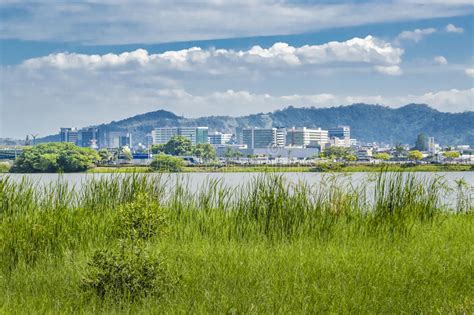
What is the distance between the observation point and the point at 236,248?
360 inches

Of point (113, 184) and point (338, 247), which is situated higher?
point (113, 184)

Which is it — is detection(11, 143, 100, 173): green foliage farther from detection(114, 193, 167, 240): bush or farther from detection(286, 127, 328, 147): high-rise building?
detection(286, 127, 328, 147): high-rise building

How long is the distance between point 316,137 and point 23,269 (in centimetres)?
19317

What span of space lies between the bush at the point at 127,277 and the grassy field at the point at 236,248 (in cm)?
2

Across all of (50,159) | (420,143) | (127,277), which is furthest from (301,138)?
(127,277)

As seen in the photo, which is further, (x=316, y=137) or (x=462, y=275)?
(x=316, y=137)

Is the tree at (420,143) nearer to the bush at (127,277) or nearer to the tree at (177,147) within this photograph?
the tree at (177,147)

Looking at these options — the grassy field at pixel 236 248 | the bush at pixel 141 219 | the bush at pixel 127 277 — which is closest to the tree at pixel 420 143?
the grassy field at pixel 236 248

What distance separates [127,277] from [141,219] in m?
1.81

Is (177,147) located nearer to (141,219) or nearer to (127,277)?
(141,219)

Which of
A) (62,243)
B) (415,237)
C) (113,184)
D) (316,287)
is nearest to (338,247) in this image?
(415,237)

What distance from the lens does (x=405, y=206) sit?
39.1ft

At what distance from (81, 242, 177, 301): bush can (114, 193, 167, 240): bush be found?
1446mm

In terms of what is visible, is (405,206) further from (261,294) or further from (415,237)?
(261,294)
